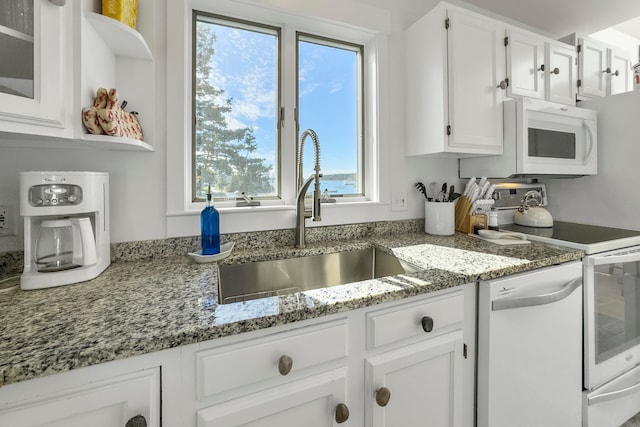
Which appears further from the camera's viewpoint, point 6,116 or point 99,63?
point 99,63

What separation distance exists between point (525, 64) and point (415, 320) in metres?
1.75

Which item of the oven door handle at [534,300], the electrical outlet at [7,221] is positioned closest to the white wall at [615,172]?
the oven door handle at [534,300]

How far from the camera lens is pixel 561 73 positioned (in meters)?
1.84

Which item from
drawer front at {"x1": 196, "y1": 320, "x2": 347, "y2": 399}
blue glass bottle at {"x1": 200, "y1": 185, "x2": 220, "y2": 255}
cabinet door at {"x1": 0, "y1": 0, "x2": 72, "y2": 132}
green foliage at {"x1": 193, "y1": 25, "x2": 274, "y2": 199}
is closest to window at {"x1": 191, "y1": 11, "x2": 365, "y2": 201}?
green foliage at {"x1": 193, "y1": 25, "x2": 274, "y2": 199}

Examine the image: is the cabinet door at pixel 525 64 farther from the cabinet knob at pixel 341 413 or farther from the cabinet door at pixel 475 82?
the cabinet knob at pixel 341 413

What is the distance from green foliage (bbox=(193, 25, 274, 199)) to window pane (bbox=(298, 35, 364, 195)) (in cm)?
33

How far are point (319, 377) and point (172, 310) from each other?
429 millimetres

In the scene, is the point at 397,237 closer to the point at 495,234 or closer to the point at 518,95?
the point at 495,234

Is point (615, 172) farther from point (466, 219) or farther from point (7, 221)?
point (7, 221)

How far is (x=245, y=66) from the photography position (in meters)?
1.49

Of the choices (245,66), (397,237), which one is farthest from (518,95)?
(245,66)

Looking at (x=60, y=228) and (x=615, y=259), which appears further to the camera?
(x=615, y=259)

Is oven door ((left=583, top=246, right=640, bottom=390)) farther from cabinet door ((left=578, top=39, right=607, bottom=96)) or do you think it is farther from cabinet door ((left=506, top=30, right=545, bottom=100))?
cabinet door ((left=578, top=39, right=607, bottom=96))

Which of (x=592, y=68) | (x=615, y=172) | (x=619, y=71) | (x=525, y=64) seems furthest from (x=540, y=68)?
(x=619, y=71)
